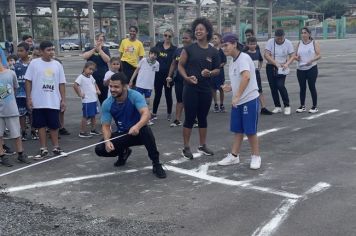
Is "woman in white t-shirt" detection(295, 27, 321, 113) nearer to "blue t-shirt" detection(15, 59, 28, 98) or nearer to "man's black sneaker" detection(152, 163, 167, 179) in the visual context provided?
"man's black sneaker" detection(152, 163, 167, 179)

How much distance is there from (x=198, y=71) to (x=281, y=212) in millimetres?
2812

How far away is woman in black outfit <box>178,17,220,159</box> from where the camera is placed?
23.0 feet

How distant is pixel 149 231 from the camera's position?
175 inches

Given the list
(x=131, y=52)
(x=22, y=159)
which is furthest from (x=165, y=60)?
(x=22, y=159)

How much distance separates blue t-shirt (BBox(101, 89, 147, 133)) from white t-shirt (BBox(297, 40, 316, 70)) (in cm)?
557

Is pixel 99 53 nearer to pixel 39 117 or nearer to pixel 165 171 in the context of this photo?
pixel 39 117

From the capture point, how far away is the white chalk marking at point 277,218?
4409 mm

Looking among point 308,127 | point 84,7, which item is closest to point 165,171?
point 308,127

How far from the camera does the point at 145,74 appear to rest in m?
9.84

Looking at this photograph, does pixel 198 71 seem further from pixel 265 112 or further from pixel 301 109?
pixel 301 109

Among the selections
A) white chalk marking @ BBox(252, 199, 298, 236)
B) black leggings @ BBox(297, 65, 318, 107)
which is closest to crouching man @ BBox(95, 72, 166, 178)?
white chalk marking @ BBox(252, 199, 298, 236)

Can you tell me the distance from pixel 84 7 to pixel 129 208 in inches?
2488

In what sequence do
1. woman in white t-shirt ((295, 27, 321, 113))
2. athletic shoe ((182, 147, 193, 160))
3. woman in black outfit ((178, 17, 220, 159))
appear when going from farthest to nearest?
1. woman in white t-shirt ((295, 27, 321, 113))
2. athletic shoe ((182, 147, 193, 160))
3. woman in black outfit ((178, 17, 220, 159))

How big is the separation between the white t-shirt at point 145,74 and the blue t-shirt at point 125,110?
346 cm
